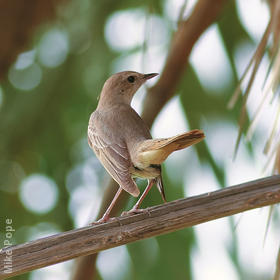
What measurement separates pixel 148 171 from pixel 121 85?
134 cm

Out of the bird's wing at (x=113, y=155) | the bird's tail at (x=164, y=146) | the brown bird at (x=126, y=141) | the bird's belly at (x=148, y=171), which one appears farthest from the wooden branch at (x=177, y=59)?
the bird's tail at (x=164, y=146)

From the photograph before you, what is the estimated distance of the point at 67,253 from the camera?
2596 mm

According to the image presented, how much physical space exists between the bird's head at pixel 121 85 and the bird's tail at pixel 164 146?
1146 mm

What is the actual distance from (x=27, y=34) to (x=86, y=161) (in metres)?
1.39

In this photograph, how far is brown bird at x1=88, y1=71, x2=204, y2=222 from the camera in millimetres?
3342

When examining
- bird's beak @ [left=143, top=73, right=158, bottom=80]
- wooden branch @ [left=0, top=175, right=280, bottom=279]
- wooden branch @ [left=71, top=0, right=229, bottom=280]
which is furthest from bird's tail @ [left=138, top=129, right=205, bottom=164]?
bird's beak @ [left=143, top=73, right=158, bottom=80]

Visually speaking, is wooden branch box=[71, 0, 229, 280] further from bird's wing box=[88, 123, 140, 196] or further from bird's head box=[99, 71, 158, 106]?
bird's head box=[99, 71, 158, 106]

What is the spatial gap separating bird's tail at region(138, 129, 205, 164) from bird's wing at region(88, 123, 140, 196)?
0.49 ft

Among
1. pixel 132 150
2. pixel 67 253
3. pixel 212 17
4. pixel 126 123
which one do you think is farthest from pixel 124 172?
pixel 212 17

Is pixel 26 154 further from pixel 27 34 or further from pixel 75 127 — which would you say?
pixel 27 34

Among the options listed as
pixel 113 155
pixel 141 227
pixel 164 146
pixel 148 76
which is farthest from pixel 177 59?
pixel 141 227

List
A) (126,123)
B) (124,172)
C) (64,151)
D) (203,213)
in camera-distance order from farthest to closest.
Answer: (64,151)
(126,123)
(124,172)
(203,213)

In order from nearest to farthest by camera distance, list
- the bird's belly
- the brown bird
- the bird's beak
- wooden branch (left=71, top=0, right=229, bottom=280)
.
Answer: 1. the brown bird
2. the bird's belly
3. wooden branch (left=71, top=0, right=229, bottom=280)
4. the bird's beak

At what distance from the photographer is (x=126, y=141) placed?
156 inches
